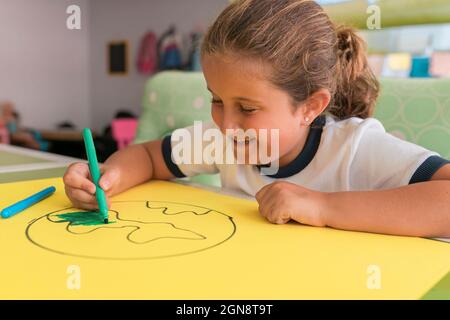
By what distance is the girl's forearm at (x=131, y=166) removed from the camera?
2.48ft

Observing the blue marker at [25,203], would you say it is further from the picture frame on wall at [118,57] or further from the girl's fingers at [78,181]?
the picture frame on wall at [118,57]

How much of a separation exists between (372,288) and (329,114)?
0.52 metres

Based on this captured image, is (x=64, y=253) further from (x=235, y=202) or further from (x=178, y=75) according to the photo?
(x=178, y=75)

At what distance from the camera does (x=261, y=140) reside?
0.72 m

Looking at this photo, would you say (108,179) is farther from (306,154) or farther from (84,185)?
(306,154)

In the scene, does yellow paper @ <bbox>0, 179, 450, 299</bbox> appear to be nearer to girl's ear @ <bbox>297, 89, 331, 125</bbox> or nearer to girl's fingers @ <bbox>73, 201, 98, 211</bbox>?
girl's fingers @ <bbox>73, 201, 98, 211</bbox>

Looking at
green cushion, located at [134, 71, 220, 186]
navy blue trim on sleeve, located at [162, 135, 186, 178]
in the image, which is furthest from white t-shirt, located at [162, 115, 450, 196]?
green cushion, located at [134, 71, 220, 186]

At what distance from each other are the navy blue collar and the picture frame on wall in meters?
3.68

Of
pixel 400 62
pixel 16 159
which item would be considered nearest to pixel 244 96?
pixel 16 159

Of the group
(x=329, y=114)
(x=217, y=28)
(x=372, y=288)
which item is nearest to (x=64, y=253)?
(x=372, y=288)

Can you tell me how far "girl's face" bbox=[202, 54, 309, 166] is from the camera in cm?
65

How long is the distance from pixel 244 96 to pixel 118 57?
3.87 meters

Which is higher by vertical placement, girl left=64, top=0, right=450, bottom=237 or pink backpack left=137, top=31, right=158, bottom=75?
pink backpack left=137, top=31, right=158, bottom=75

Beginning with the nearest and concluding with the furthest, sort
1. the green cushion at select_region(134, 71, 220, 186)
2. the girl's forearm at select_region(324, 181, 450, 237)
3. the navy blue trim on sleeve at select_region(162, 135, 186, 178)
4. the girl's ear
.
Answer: the girl's forearm at select_region(324, 181, 450, 237) < the girl's ear < the navy blue trim on sleeve at select_region(162, 135, 186, 178) < the green cushion at select_region(134, 71, 220, 186)
